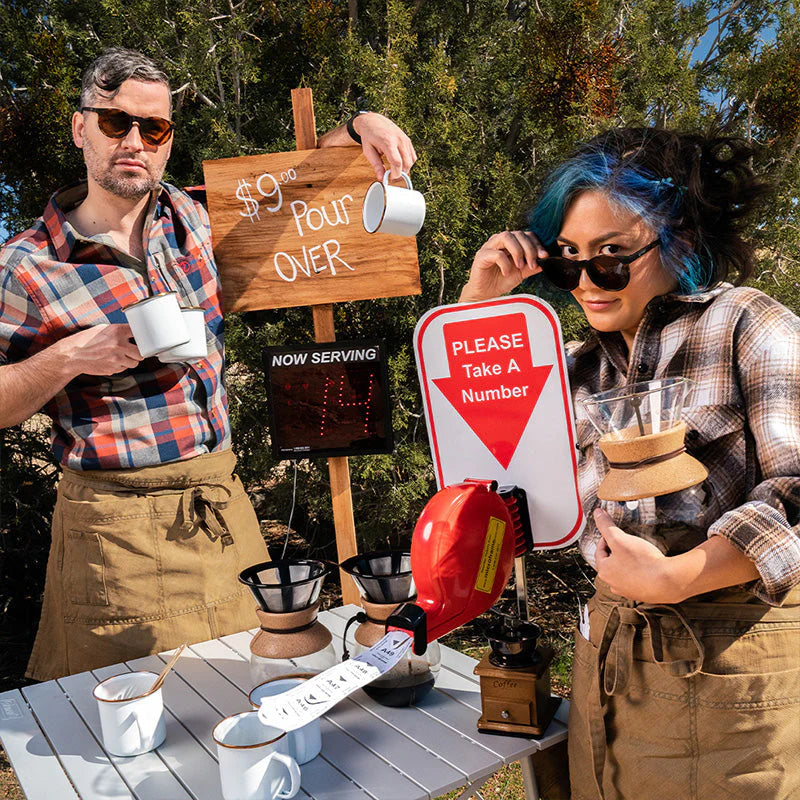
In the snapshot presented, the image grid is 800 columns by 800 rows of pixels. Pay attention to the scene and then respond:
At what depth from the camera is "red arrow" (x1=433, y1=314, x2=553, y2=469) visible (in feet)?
5.01

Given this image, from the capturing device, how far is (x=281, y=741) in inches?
54.2

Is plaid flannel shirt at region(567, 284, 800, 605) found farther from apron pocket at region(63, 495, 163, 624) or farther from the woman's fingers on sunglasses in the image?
apron pocket at region(63, 495, 163, 624)

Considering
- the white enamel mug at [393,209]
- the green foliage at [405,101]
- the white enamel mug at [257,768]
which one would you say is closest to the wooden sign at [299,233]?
the white enamel mug at [393,209]

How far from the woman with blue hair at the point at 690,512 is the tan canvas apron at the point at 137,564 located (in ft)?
4.43

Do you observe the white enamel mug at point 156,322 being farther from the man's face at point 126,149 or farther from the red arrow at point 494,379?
the red arrow at point 494,379

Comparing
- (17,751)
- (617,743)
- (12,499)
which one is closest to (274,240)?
(17,751)

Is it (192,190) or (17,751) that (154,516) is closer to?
(17,751)

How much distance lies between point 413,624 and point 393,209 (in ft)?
4.28

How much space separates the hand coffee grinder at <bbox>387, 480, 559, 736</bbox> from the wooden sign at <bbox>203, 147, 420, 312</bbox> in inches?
53.5

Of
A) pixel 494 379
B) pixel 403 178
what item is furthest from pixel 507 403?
pixel 403 178

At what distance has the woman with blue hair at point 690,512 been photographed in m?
1.26

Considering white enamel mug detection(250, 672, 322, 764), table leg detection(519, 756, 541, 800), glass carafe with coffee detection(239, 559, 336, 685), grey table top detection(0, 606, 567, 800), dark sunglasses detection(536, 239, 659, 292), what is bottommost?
table leg detection(519, 756, 541, 800)

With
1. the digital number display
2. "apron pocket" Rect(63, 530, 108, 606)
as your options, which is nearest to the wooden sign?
the digital number display

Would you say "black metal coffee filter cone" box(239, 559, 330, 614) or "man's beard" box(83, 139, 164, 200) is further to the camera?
"man's beard" box(83, 139, 164, 200)
